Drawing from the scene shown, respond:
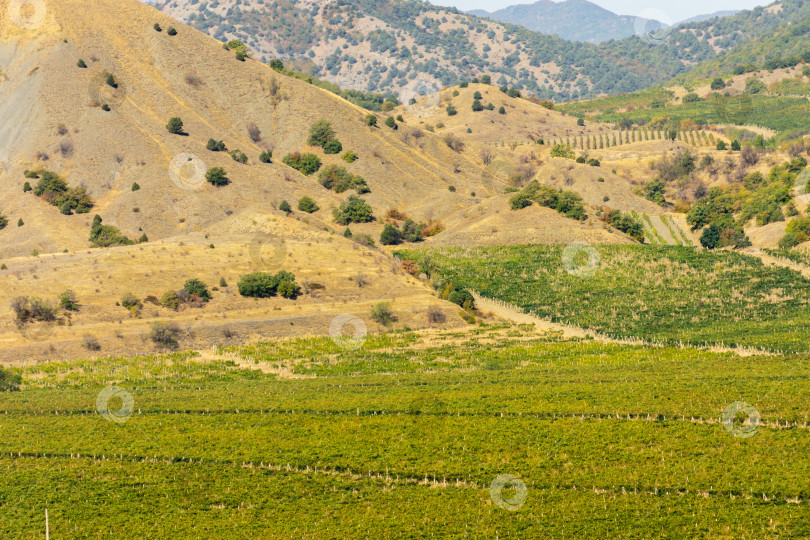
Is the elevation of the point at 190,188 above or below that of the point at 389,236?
above

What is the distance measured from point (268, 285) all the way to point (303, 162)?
5479 centimetres

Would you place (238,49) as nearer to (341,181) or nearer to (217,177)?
(341,181)

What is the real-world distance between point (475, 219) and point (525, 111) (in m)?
92.9

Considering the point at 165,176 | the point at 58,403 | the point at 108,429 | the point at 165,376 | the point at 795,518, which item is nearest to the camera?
the point at 795,518

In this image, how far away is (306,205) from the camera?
108 m

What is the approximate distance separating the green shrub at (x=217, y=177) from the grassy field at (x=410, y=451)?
4916 centimetres

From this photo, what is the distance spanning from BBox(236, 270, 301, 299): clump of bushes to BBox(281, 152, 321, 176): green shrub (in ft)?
167

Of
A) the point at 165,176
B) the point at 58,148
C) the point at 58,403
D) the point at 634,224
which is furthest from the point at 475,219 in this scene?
the point at 58,403

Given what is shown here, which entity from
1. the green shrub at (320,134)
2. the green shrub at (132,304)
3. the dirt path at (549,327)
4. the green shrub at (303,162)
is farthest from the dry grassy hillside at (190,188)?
the dirt path at (549,327)

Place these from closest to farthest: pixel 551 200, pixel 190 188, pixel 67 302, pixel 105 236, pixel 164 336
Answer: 1. pixel 164 336
2. pixel 67 302
3. pixel 105 236
4. pixel 190 188
5. pixel 551 200

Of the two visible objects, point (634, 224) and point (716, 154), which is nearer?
point (634, 224)

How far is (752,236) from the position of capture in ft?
349

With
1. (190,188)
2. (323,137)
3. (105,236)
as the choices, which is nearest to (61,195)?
(105,236)

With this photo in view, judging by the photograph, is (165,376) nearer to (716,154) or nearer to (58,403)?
(58,403)
